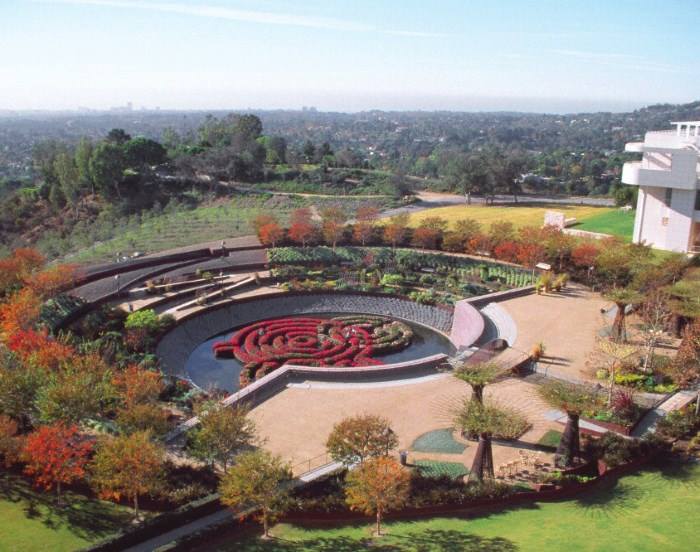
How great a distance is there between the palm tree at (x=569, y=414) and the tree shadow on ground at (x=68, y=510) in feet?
43.5

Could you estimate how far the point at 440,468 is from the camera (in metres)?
20.8

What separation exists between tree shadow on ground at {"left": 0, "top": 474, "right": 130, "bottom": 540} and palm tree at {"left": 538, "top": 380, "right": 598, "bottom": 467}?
1326 centimetres

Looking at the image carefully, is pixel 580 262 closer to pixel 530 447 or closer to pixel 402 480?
pixel 530 447

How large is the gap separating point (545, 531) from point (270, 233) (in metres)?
33.3

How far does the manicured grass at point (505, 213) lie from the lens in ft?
198

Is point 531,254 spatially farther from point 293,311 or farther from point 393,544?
point 393,544

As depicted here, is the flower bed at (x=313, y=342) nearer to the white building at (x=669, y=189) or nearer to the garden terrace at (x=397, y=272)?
the garden terrace at (x=397, y=272)

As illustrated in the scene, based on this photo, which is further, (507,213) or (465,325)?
(507,213)

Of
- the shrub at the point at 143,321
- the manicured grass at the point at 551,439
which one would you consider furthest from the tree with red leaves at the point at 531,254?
the shrub at the point at 143,321

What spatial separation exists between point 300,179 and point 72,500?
2812 inches

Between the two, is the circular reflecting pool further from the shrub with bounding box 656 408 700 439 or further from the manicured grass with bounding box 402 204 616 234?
the manicured grass with bounding box 402 204 616 234

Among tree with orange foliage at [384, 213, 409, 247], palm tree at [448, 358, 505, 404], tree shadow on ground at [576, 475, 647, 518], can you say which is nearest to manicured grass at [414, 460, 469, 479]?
palm tree at [448, 358, 505, 404]

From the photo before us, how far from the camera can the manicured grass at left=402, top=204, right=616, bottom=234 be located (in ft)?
198

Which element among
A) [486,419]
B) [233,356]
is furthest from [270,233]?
[486,419]
